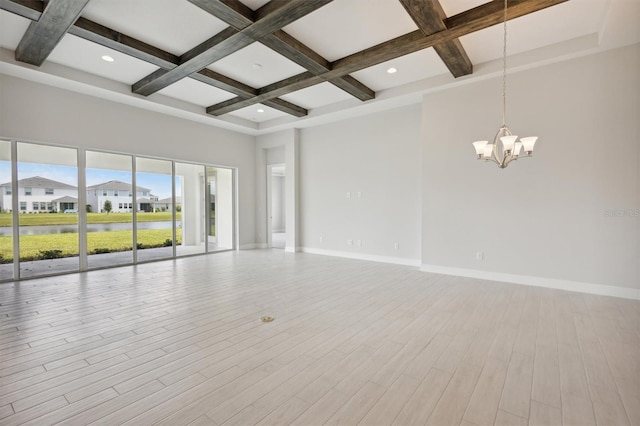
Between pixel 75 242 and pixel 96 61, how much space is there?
3.43m

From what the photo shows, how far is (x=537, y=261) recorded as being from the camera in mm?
4605

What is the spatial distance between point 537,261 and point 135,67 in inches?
295

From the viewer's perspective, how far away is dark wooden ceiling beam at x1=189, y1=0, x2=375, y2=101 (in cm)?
325

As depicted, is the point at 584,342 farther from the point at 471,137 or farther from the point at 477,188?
the point at 471,137

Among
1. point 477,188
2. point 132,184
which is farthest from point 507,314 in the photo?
point 132,184

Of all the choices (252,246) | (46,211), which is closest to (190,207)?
(252,246)

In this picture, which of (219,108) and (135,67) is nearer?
(135,67)

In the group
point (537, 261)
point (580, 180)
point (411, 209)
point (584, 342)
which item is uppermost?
point (580, 180)

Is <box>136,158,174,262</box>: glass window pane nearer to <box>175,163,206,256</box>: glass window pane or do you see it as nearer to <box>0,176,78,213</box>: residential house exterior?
<box>175,163,206,256</box>: glass window pane

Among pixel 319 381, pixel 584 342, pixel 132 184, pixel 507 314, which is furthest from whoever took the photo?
pixel 132 184

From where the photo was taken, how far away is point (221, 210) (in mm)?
8766

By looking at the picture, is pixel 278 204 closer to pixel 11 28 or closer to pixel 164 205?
pixel 164 205

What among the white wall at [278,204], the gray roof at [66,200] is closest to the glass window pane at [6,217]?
the gray roof at [66,200]

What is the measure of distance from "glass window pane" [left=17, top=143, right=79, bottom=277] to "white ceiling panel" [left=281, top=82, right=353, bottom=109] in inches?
180
